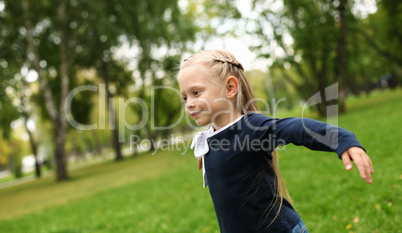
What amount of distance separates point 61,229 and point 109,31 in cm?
1769

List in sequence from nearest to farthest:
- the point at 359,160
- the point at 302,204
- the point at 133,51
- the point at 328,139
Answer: the point at 359,160 < the point at 328,139 < the point at 302,204 < the point at 133,51

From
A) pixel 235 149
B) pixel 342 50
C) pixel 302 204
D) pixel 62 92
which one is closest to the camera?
pixel 235 149

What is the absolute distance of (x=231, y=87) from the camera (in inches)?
82.3

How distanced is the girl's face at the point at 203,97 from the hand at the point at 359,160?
0.86 meters

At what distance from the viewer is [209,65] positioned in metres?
2.07

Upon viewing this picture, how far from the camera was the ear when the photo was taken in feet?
6.79

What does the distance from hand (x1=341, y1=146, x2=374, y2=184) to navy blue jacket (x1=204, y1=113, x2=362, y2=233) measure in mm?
458

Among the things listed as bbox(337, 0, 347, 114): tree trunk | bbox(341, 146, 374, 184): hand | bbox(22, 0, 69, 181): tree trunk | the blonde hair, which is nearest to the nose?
the blonde hair

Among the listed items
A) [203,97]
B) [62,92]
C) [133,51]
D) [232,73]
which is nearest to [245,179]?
[203,97]

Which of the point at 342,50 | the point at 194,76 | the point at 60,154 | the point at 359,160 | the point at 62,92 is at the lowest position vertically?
the point at 60,154

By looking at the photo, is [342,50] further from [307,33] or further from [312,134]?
[312,134]

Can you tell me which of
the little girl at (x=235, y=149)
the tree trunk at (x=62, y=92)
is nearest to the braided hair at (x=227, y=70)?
the little girl at (x=235, y=149)

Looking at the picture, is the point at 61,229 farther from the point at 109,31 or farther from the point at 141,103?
the point at 141,103

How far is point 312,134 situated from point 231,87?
73 cm
